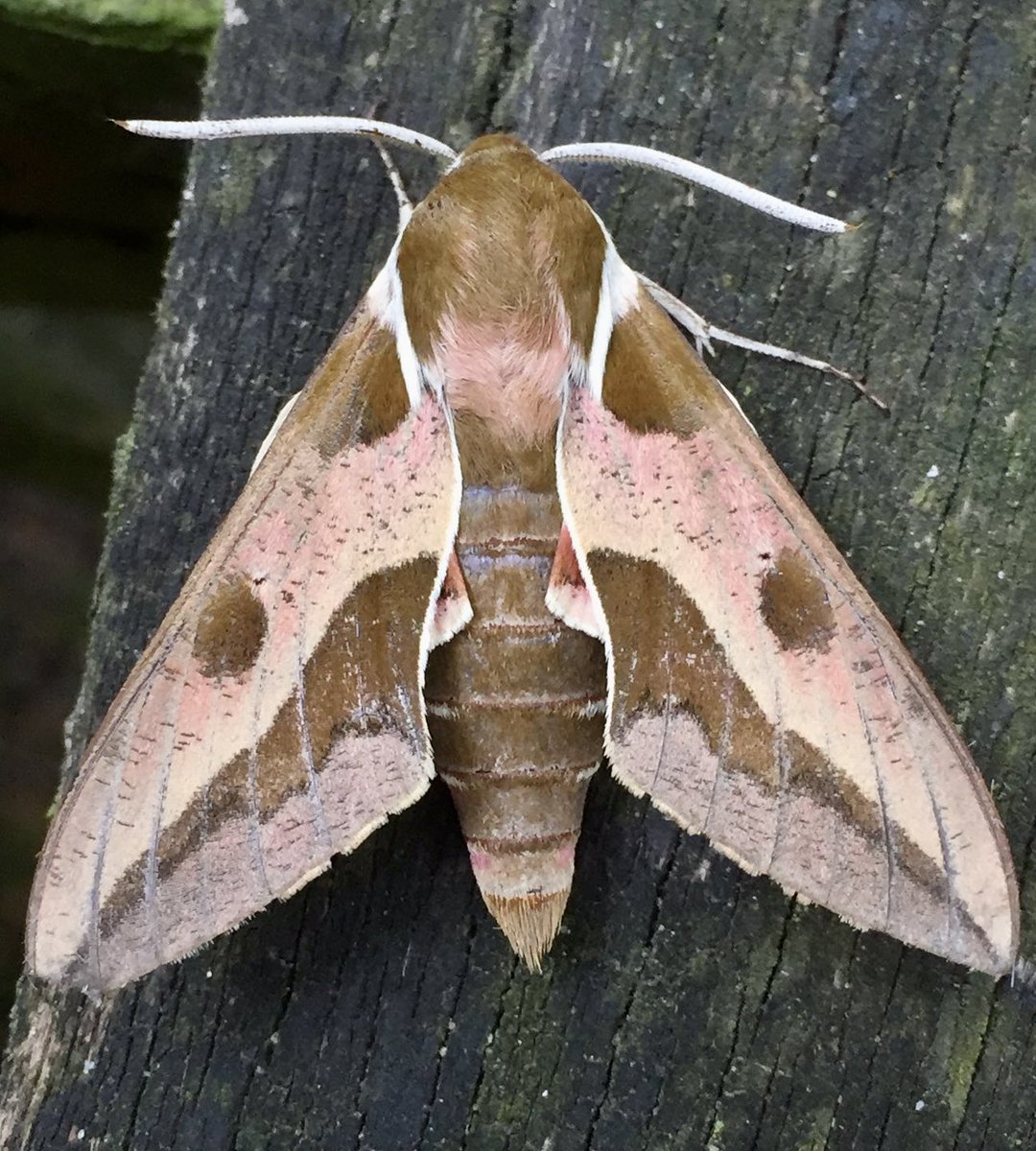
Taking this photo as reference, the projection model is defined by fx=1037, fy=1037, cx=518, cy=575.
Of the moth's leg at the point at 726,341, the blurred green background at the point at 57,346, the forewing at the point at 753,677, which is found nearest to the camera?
the forewing at the point at 753,677

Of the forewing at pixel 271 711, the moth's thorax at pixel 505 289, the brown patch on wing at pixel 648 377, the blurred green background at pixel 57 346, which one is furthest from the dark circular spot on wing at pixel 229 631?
the blurred green background at pixel 57 346

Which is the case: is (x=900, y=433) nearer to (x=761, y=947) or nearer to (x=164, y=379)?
(x=761, y=947)

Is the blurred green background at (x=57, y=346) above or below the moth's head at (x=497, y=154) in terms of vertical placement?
below

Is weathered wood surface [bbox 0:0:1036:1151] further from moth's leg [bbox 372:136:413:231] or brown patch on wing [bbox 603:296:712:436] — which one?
brown patch on wing [bbox 603:296:712:436]

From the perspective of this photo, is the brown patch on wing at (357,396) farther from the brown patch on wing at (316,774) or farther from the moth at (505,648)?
the brown patch on wing at (316,774)

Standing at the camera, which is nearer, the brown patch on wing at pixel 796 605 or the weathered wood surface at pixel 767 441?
the brown patch on wing at pixel 796 605

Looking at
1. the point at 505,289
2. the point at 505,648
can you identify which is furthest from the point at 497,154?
the point at 505,648

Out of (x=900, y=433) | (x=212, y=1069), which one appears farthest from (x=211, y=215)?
(x=212, y=1069)

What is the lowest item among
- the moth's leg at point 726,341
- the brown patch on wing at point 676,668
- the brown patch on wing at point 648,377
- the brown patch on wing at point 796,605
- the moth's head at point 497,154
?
the brown patch on wing at point 676,668

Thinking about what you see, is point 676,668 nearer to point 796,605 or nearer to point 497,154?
point 796,605
